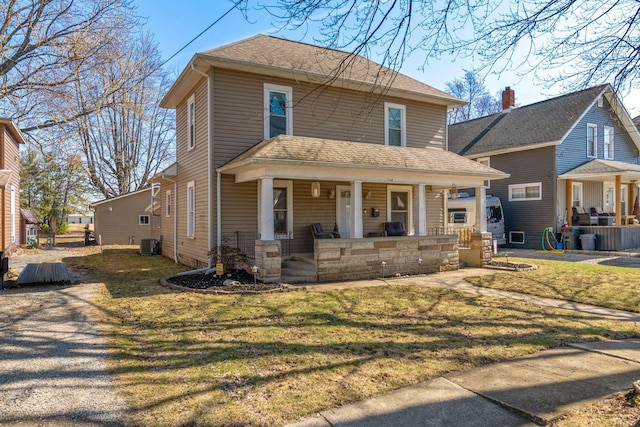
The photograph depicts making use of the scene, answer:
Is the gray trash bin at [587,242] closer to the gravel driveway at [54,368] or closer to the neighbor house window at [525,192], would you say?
the neighbor house window at [525,192]

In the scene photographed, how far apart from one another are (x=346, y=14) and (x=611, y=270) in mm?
11095

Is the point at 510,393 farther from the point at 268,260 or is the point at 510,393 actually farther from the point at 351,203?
the point at 351,203

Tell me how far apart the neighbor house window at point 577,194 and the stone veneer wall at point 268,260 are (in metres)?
16.9

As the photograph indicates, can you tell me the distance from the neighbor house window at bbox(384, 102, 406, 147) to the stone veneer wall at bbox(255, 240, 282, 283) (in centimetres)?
622

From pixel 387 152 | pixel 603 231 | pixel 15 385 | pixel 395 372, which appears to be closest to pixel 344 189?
pixel 387 152

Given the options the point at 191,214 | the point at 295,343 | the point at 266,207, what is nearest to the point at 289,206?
the point at 266,207

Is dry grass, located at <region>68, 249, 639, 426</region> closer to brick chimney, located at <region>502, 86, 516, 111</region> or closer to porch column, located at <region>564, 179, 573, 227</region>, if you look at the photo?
porch column, located at <region>564, 179, 573, 227</region>

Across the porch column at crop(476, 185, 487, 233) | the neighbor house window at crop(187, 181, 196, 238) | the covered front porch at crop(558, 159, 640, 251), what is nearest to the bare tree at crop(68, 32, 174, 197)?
the neighbor house window at crop(187, 181, 196, 238)

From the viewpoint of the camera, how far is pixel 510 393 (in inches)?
134

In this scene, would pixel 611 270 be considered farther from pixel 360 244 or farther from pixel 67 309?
pixel 67 309

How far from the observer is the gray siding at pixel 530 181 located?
18203mm

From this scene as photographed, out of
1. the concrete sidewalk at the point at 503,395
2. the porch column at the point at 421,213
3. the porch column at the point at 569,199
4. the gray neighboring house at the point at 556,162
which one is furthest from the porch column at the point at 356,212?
the porch column at the point at 569,199

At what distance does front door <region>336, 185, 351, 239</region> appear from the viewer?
12.3 meters

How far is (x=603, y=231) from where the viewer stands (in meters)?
16.9
